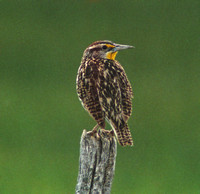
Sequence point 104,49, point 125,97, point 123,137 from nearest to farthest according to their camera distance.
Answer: point 123,137 → point 125,97 → point 104,49

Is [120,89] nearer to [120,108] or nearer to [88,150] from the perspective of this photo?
[120,108]

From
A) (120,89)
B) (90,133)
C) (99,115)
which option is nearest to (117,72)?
(120,89)

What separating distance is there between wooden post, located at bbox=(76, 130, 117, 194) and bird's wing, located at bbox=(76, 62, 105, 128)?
0.53 metres

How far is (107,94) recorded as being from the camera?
414cm

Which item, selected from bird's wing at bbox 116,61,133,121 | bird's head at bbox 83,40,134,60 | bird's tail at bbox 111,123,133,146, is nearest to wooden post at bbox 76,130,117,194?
bird's tail at bbox 111,123,133,146

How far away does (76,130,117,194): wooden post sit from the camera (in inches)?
139

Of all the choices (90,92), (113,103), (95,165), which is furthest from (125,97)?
(95,165)

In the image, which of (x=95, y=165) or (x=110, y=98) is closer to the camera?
(x=95, y=165)

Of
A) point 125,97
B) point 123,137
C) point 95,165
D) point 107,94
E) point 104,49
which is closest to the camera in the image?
point 95,165

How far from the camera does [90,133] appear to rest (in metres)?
3.68

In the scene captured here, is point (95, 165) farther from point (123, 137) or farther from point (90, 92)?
point (90, 92)

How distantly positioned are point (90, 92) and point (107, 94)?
183 mm

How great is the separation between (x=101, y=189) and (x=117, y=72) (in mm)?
1367

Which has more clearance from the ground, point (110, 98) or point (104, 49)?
point (104, 49)
